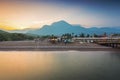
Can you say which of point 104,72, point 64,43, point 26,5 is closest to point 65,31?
point 64,43

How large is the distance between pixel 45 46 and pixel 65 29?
3.86 feet

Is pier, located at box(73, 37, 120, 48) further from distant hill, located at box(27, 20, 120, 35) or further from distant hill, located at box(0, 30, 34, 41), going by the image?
distant hill, located at box(0, 30, 34, 41)

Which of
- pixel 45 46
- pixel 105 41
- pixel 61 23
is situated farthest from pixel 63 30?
pixel 105 41

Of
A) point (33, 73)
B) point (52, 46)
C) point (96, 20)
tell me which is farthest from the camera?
point (52, 46)

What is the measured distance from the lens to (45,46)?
11195mm

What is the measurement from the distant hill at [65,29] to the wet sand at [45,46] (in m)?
0.53

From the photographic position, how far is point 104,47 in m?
11.8

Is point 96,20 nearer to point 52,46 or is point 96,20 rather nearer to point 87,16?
point 87,16

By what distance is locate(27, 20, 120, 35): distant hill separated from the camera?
10.3 metres

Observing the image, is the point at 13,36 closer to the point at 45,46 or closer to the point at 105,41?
the point at 45,46

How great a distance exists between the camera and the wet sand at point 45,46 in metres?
10.9

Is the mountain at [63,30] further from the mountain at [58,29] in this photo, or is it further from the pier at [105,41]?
the pier at [105,41]

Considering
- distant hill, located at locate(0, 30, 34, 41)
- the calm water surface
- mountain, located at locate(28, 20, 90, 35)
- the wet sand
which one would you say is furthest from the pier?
distant hill, located at locate(0, 30, 34, 41)

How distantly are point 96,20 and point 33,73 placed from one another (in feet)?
13.6
